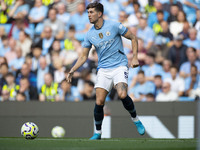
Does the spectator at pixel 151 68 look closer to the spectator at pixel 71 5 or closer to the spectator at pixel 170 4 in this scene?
the spectator at pixel 170 4

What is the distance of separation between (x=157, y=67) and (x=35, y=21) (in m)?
3.60

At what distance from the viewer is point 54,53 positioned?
11.0m

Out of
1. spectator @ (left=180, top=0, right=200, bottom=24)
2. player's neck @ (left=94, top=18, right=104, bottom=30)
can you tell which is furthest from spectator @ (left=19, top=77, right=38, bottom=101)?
spectator @ (left=180, top=0, right=200, bottom=24)

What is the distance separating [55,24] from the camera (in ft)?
37.2

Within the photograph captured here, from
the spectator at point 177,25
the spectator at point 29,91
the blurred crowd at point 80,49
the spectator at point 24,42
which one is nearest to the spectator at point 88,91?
the blurred crowd at point 80,49

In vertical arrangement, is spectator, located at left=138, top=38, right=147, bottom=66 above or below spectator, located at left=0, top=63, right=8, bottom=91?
above

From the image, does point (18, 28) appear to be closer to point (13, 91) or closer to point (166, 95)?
point (13, 91)

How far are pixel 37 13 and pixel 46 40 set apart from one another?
89 centimetres

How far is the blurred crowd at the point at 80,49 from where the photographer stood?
10562mm

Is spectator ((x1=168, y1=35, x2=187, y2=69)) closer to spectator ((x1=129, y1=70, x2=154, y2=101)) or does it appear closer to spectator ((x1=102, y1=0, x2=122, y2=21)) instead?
spectator ((x1=129, y1=70, x2=154, y2=101))

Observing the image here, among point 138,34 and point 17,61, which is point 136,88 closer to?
point 138,34

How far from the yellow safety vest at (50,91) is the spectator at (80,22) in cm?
151

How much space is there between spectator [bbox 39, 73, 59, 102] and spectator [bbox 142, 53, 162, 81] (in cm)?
236

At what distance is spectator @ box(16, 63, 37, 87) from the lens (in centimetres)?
1085
